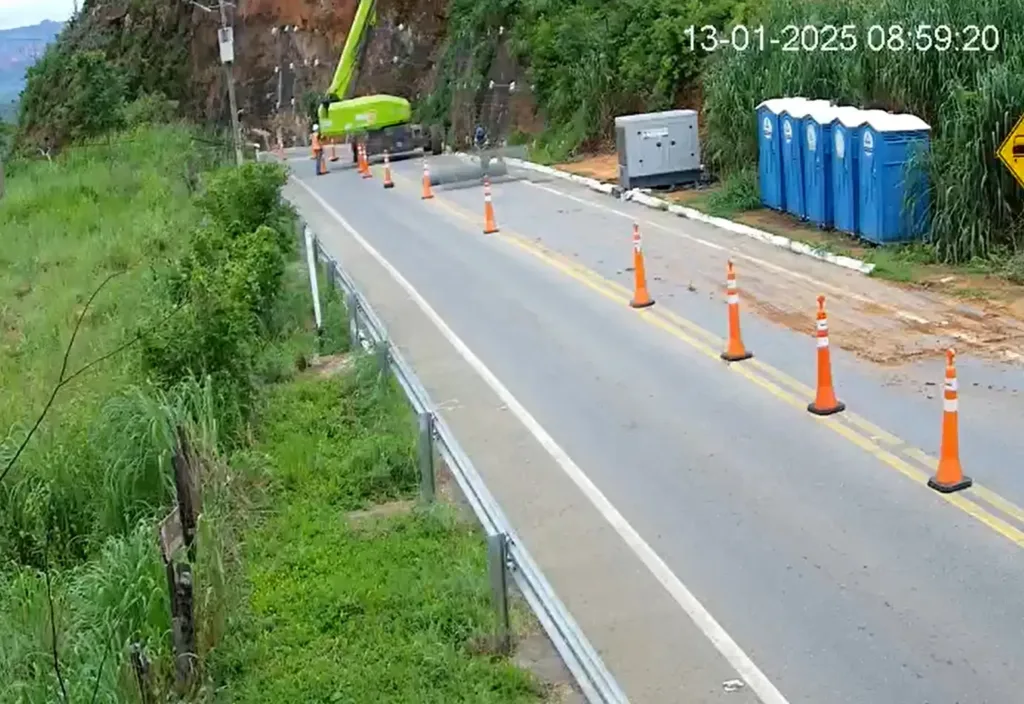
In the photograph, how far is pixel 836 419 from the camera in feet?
37.2

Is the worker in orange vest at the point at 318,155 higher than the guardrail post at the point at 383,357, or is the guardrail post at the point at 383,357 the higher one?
the worker in orange vest at the point at 318,155

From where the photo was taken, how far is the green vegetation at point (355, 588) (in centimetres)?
692

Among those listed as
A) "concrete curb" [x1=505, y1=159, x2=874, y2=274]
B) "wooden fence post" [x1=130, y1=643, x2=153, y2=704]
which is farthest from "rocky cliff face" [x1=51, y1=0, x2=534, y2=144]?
"wooden fence post" [x1=130, y1=643, x2=153, y2=704]

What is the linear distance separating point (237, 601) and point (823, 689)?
3.55 m

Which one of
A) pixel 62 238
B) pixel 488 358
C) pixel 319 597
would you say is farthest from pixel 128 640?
pixel 62 238

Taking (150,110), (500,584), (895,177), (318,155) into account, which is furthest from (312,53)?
(500,584)

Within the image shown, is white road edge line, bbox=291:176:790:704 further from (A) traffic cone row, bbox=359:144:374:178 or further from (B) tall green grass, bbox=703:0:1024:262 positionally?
(A) traffic cone row, bbox=359:144:374:178

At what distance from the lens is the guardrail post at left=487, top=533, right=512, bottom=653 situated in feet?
23.6

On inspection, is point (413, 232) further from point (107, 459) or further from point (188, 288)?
point (107, 459)

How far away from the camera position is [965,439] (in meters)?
10.6

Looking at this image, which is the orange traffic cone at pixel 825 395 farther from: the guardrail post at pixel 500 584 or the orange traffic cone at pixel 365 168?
the orange traffic cone at pixel 365 168

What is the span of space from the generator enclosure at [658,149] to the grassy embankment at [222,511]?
36.2 ft

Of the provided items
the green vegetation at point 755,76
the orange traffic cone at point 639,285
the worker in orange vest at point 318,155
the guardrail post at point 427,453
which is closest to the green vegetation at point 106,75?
the green vegetation at point 755,76

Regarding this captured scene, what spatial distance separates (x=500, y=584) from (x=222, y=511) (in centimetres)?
296
